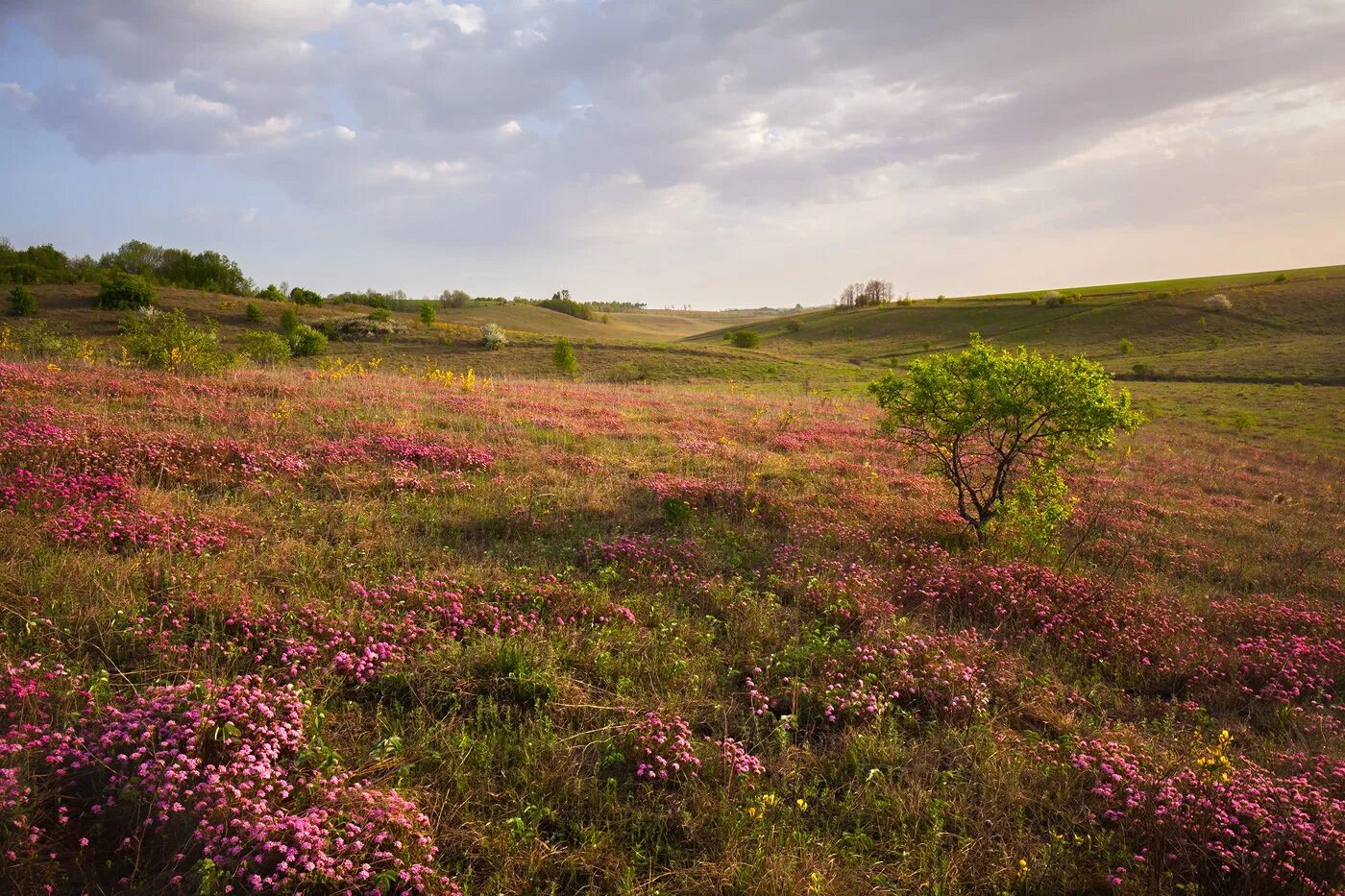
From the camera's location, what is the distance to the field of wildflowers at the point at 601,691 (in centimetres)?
327

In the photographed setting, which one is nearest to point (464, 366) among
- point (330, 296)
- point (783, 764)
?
point (783, 764)

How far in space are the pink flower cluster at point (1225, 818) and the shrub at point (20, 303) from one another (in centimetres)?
6758

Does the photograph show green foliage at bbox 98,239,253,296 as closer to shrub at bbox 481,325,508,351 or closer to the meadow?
shrub at bbox 481,325,508,351

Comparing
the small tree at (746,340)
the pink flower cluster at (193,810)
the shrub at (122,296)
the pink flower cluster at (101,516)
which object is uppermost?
the shrub at (122,296)

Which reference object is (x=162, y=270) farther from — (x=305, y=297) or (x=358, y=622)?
(x=358, y=622)

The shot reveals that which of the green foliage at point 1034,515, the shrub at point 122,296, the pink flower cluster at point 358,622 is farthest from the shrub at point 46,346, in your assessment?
the shrub at point 122,296

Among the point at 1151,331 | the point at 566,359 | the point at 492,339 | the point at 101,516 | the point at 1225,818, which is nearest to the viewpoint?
the point at 1225,818

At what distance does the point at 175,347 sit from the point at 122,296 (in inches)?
1923

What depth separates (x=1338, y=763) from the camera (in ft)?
15.1

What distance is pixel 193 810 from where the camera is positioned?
3.09 metres

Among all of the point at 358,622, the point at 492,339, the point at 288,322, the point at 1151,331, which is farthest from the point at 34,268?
the point at 1151,331

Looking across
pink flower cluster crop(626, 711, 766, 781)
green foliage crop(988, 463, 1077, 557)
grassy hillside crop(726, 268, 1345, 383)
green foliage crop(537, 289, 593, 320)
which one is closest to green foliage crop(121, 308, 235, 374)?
pink flower cluster crop(626, 711, 766, 781)

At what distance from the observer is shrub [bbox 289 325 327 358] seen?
42.0 m

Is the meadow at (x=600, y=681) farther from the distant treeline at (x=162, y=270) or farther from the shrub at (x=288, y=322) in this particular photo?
the distant treeline at (x=162, y=270)
